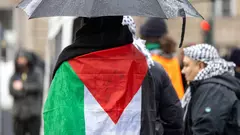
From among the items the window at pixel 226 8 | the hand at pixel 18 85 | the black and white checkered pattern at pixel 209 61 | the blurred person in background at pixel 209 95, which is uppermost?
the black and white checkered pattern at pixel 209 61

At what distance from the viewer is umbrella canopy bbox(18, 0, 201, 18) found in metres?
4.73

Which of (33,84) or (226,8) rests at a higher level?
(33,84)

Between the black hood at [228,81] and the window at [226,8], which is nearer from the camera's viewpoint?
the black hood at [228,81]

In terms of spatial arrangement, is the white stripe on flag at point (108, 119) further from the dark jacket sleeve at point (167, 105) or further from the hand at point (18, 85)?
the hand at point (18, 85)

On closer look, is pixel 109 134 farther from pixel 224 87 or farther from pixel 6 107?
pixel 6 107

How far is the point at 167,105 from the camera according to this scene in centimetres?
571

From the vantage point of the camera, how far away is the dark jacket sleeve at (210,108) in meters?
6.21

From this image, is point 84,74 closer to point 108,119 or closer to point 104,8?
point 108,119

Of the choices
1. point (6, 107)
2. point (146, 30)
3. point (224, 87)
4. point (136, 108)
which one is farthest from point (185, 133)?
point (6, 107)

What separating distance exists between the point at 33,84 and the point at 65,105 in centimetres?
1002

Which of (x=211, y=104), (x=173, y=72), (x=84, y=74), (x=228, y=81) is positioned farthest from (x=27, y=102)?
(x=84, y=74)

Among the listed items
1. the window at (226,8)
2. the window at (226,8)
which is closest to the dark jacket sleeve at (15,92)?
the window at (226,8)

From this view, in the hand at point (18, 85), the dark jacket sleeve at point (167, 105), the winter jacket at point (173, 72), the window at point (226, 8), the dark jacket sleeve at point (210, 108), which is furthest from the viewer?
the window at point (226, 8)

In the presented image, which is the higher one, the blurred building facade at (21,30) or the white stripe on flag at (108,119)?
the white stripe on flag at (108,119)
